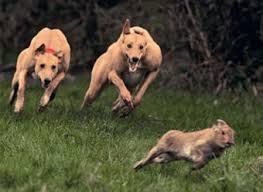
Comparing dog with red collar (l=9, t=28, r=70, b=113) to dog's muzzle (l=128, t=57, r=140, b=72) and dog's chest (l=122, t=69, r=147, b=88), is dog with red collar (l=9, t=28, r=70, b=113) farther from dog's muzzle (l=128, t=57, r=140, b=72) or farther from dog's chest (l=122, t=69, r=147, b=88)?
dog's muzzle (l=128, t=57, r=140, b=72)

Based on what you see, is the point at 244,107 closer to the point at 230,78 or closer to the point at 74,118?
the point at 230,78

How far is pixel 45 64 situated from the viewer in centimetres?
1020

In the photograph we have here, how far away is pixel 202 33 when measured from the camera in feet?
48.7

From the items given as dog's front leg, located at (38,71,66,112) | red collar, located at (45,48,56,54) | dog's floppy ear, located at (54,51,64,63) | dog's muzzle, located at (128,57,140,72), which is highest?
red collar, located at (45,48,56,54)

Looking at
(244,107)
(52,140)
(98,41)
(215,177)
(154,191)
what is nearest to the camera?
(154,191)

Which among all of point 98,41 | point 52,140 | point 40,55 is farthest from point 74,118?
point 98,41

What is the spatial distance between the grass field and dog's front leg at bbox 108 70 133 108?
0.82 feet

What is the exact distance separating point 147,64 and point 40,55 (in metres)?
1.27

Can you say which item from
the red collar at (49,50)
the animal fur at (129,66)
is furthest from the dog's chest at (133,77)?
the red collar at (49,50)

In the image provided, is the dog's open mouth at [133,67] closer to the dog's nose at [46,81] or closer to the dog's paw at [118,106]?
the dog's paw at [118,106]

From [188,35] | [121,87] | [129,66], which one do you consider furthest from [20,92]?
[188,35]

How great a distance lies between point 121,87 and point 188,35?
4836mm

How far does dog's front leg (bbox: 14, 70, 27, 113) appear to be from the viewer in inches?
402

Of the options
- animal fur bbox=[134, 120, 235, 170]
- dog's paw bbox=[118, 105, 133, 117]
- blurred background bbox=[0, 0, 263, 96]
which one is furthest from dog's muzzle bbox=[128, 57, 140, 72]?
blurred background bbox=[0, 0, 263, 96]
